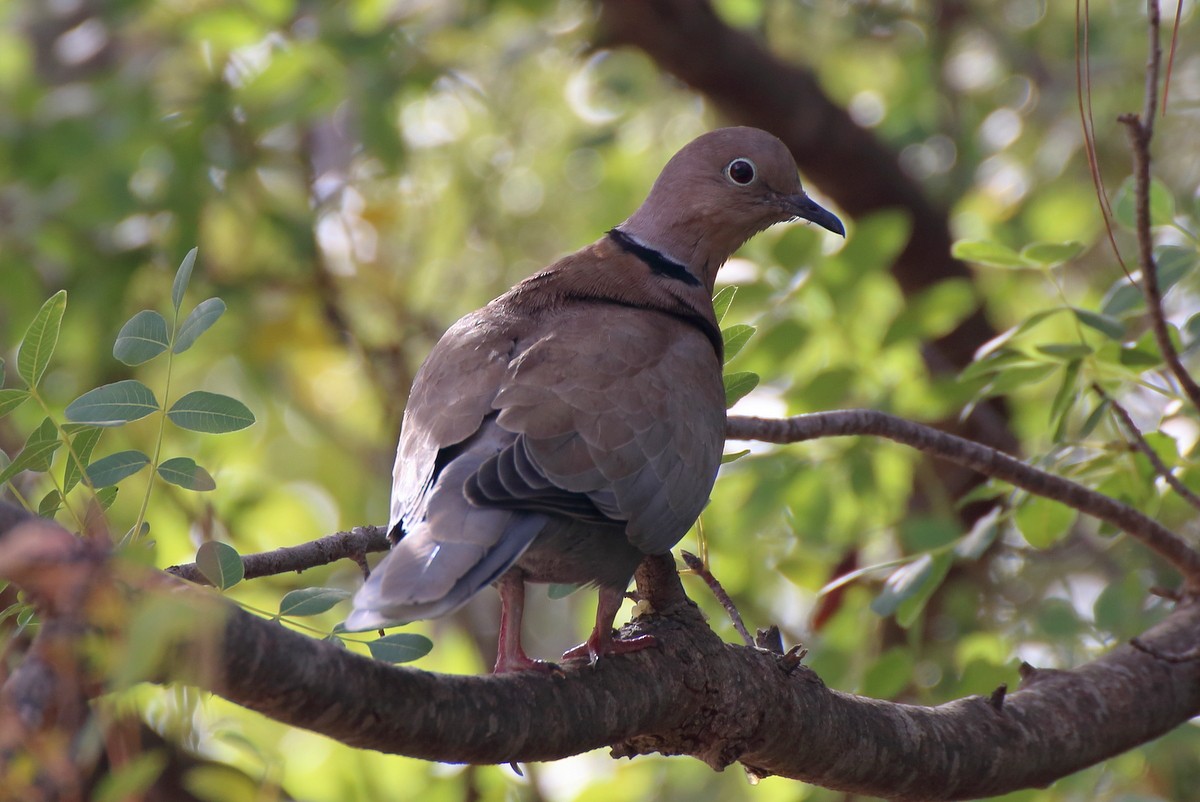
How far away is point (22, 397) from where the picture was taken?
2.10 meters

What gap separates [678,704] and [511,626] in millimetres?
471

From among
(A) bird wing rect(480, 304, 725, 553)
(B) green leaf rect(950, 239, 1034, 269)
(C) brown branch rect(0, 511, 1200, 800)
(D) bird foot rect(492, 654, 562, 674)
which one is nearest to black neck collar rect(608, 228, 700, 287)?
(A) bird wing rect(480, 304, 725, 553)

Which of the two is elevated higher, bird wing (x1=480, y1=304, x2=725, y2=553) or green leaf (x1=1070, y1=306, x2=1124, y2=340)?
green leaf (x1=1070, y1=306, x2=1124, y2=340)

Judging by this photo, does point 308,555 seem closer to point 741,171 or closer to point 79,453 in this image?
point 79,453

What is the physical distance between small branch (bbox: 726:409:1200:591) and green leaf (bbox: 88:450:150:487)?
4.70 ft

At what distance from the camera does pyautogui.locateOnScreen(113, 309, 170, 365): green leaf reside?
2.22 meters

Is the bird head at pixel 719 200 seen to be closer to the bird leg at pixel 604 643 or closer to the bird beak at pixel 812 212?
the bird beak at pixel 812 212

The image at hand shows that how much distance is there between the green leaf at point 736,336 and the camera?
3139 mm

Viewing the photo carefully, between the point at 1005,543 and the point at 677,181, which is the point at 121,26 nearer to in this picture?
the point at 677,181

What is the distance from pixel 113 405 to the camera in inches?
83.8

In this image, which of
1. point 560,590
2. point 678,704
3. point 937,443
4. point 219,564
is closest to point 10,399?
point 219,564

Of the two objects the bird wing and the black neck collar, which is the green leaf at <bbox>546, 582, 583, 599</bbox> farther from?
Answer: the black neck collar

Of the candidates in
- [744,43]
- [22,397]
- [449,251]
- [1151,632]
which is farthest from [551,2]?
[22,397]

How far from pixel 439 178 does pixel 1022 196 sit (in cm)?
309
